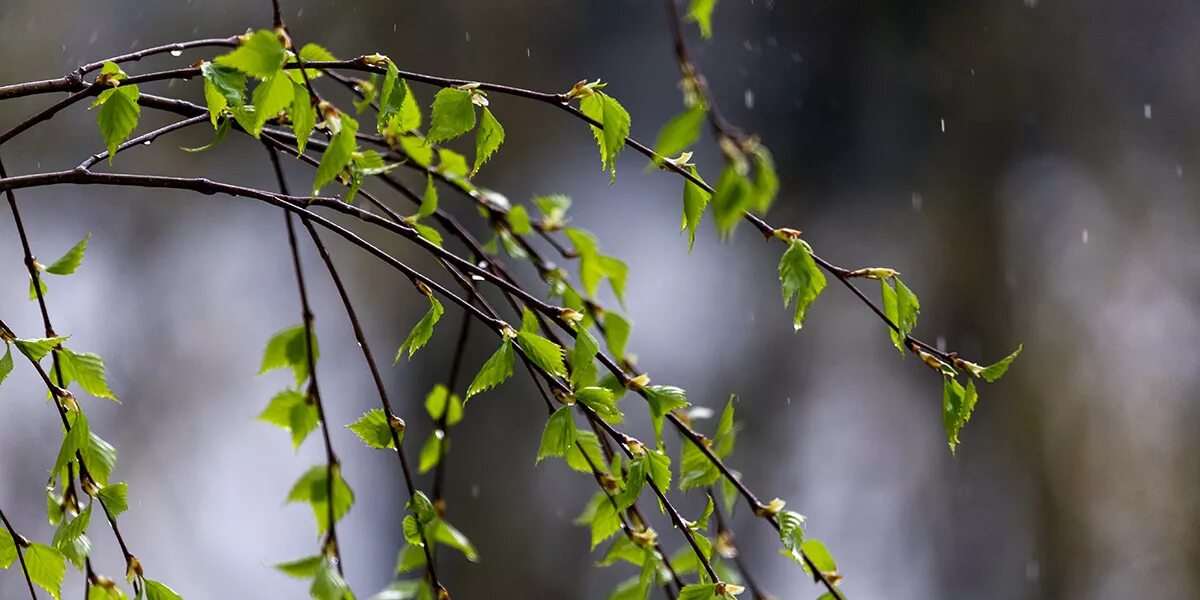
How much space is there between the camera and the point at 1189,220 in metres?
2.00

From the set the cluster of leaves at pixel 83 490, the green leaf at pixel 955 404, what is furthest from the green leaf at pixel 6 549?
the green leaf at pixel 955 404

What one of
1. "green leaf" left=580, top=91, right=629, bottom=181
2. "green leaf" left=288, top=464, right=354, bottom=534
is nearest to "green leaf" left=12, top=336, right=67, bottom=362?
"green leaf" left=288, top=464, right=354, bottom=534

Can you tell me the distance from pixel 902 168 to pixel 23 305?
1623 mm

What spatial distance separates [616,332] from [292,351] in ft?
0.39

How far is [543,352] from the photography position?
1.36 feet

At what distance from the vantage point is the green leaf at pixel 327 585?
A: 35 cm

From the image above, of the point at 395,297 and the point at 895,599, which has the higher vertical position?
the point at 395,297

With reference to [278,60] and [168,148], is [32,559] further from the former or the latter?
[168,148]

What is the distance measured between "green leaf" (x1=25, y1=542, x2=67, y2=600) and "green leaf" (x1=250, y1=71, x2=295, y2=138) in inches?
7.4

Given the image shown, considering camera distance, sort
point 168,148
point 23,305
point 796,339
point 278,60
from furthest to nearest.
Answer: point 796,339 < point 168,148 < point 23,305 < point 278,60

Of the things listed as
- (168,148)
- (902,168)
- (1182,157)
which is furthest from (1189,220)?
(168,148)

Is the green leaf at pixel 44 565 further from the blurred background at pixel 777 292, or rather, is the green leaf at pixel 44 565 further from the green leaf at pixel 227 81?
the blurred background at pixel 777 292

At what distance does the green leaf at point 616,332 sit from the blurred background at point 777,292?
1525 mm

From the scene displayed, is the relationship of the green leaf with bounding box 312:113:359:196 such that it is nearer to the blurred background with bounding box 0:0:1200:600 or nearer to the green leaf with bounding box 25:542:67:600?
the green leaf with bounding box 25:542:67:600
